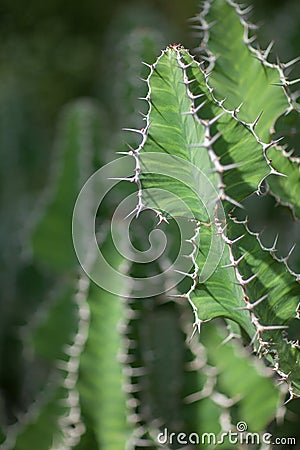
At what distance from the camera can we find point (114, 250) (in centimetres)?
120

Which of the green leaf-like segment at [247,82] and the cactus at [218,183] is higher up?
the green leaf-like segment at [247,82]

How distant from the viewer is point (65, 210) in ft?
5.83

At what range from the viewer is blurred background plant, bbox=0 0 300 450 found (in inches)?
43.3

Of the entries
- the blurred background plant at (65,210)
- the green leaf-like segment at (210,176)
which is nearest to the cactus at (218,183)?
the green leaf-like segment at (210,176)

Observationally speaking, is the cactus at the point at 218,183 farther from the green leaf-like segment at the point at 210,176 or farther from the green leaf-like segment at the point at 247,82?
the green leaf-like segment at the point at 247,82

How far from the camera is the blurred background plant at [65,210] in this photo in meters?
1.10

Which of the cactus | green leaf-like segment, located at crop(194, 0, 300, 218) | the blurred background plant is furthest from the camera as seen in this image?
the blurred background plant

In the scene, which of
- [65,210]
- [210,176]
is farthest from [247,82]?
[65,210]

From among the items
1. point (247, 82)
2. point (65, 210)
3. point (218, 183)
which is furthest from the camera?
point (65, 210)

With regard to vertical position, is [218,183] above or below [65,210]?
below

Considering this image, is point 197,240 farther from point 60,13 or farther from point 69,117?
point 60,13

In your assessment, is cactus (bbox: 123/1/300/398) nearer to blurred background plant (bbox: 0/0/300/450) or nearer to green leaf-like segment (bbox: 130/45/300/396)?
green leaf-like segment (bbox: 130/45/300/396)

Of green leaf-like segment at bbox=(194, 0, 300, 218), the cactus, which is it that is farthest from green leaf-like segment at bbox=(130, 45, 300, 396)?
green leaf-like segment at bbox=(194, 0, 300, 218)

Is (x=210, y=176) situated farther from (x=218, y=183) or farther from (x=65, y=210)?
(x=65, y=210)
